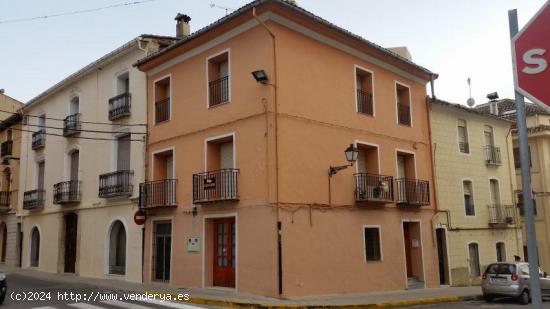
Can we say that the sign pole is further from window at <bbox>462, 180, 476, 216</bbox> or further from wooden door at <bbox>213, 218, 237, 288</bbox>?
window at <bbox>462, 180, 476, 216</bbox>

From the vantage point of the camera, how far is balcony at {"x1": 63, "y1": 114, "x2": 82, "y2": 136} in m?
22.7

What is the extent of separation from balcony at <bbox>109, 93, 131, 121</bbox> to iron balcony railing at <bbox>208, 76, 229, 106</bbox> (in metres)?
4.81

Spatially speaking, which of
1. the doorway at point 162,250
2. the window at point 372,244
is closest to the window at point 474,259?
the window at point 372,244

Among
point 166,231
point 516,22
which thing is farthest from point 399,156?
point 516,22

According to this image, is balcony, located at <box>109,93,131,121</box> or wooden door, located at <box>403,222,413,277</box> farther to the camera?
balcony, located at <box>109,93,131,121</box>

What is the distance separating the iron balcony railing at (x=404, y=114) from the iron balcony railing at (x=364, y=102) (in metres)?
1.88

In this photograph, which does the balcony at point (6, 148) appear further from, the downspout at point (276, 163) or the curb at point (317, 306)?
the downspout at point (276, 163)

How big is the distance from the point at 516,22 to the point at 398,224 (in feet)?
53.3

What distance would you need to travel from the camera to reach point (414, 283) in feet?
61.8

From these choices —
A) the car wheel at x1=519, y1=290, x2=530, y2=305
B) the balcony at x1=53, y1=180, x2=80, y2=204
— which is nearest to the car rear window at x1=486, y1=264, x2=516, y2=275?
the car wheel at x1=519, y1=290, x2=530, y2=305

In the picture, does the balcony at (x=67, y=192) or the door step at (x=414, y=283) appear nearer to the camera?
the door step at (x=414, y=283)

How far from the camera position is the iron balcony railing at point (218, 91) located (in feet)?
54.1

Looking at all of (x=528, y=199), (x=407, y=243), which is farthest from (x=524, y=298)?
(x=528, y=199)

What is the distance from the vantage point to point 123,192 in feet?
63.1
